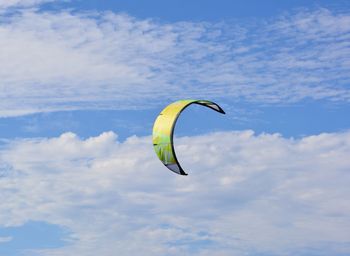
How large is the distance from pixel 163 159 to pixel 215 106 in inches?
212

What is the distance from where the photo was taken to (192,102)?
71.1 meters

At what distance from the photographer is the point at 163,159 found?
2810 inches

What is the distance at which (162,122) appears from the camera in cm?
7169

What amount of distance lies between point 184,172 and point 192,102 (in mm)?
4936

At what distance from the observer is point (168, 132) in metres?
70.9

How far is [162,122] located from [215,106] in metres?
4.03

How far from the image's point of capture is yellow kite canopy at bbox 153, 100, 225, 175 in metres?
70.4

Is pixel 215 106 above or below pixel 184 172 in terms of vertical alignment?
above

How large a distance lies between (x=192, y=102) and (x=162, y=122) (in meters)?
2.56

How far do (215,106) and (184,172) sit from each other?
18.6 ft

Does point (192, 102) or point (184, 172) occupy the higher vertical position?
point (192, 102)

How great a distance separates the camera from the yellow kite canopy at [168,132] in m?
70.4
